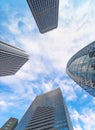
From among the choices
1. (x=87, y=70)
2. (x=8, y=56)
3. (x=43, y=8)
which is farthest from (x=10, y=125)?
(x=87, y=70)

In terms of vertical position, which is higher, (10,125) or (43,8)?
(43,8)

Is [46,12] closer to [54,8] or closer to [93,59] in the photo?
[54,8]

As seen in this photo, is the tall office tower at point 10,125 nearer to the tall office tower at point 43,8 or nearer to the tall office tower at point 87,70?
the tall office tower at point 87,70

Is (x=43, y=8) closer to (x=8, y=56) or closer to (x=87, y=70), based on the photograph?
(x=8, y=56)

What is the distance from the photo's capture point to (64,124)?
204ft

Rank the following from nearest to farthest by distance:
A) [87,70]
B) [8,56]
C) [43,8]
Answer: [87,70]
[8,56]
[43,8]

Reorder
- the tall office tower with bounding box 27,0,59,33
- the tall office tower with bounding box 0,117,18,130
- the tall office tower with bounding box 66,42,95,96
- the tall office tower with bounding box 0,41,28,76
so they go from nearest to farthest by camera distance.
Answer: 1. the tall office tower with bounding box 66,42,95,96
2. the tall office tower with bounding box 0,41,28,76
3. the tall office tower with bounding box 0,117,18,130
4. the tall office tower with bounding box 27,0,59,33

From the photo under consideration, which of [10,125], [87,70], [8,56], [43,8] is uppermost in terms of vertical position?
[43,8]

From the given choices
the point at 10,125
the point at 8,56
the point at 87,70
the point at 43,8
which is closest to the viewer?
the point at 87,70

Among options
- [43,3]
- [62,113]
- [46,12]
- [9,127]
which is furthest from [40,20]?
[62,113]

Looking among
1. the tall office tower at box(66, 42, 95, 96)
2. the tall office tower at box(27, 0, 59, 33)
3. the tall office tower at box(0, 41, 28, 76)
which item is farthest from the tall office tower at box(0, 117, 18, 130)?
the tall office tower at box(27, 0, 59, 33)

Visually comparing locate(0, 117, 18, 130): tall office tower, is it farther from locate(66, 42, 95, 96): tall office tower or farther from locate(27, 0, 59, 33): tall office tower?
locate(27, 0, 59, 33): tall office tower

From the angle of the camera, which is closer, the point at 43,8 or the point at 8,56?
the point at 8,56

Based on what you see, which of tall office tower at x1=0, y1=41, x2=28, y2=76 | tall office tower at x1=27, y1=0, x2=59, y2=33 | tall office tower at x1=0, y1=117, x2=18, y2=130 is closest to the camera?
tall office tower at x1=0, y1=41, x2=28, y2=76
